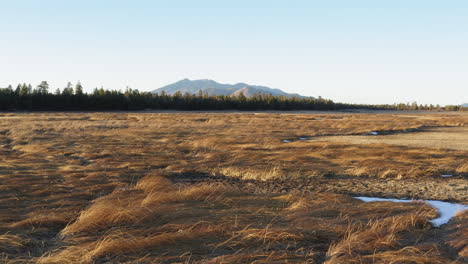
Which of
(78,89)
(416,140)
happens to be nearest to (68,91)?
(78,89)

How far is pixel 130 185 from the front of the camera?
1202cm

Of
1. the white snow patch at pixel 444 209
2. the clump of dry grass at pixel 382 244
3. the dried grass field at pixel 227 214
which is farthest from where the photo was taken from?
the white snow patch at pixel 444 209

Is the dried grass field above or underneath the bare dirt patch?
above

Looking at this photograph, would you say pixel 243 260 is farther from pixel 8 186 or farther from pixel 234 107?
pixel 234 107

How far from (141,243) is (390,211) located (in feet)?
18.5

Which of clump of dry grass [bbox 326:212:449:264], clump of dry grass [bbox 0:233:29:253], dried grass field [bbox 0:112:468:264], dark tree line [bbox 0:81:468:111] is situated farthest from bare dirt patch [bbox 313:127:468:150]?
dark tree line [bbox 0:81:468:111]

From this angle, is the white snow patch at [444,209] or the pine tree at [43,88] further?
the pine tree at [43,88]

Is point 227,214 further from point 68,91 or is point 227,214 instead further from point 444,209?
point 68,91

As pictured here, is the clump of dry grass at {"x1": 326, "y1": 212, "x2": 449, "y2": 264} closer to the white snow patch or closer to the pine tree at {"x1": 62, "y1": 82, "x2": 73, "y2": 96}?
the white snow patch

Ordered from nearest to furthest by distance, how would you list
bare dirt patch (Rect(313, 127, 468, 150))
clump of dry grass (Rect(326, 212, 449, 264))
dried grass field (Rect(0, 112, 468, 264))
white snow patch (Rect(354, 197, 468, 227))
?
clump of dry grass (Rect(326, 212, 449, 264)) → dried grass field (Rect(0, 112, 468, 264)) → white snow patch (Rect(354, 197, 468, 227)) → bare dirt patch (Rect(313, 127, 468, 150))

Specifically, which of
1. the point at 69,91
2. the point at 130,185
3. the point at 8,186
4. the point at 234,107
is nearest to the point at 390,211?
the point at 130,185

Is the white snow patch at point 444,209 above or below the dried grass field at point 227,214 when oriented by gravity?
below

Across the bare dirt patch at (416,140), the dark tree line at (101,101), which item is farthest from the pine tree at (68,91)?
the bare dirt patch at (416,140)

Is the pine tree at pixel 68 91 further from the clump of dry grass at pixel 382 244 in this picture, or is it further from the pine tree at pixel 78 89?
the clump of dry grass at pixel 382 244
